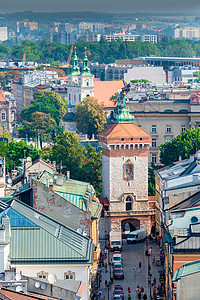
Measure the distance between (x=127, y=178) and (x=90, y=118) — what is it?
72.6 m

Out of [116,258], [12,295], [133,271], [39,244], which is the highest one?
[12,295]

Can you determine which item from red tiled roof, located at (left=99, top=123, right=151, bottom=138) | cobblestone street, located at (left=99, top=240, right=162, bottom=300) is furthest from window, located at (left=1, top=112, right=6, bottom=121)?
cobblestone street, located at (left=99, top=240, right=162, bottom=300)

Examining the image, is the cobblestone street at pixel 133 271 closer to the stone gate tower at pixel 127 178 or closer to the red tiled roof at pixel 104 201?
the stone gate tower at pixel 127 178

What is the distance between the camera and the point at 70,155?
111438 millimetres

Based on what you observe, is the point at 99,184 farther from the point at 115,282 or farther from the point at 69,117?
the point at 69,117

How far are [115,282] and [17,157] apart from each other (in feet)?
134

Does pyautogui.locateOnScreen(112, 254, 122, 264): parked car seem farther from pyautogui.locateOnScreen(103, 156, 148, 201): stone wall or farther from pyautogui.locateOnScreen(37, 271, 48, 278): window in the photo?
pyautogui.locateOnScreen(37, 271, 48, 278): window

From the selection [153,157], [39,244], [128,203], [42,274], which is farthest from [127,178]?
[42,274]

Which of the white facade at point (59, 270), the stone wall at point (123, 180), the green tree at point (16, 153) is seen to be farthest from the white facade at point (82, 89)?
the white facade at point (59, 270)

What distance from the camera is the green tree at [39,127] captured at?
174 metres

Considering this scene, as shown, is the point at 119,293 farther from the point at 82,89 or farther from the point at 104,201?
the point at 82,89

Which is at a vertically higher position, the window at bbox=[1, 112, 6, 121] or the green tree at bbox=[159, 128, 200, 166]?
the green tree at bbox=[159, 128, 200, 166]

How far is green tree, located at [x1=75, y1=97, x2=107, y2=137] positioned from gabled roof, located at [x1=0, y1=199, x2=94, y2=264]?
345 ft

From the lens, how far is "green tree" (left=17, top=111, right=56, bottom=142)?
173625 millimetres
